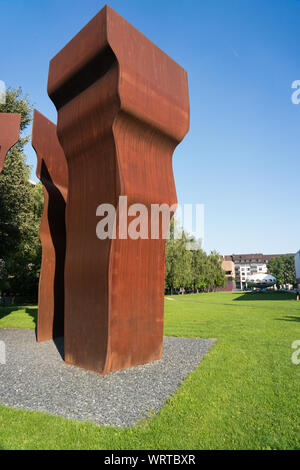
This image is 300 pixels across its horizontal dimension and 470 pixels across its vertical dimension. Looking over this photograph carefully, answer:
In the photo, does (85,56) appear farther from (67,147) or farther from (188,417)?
(188,417)

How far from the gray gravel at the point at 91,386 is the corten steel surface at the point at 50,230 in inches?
89.0

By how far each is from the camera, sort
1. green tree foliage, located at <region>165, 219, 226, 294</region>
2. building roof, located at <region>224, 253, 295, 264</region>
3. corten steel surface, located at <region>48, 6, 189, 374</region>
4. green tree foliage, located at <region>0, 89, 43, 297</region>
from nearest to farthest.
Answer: corten steel surface, located at <region>48, 6, 189, 374</region>
green tree foliage, located at <region>0, 89, 43, 297</region>
green tree foliage, located at <region>165, 219, 226, 294</region>
building roof, located at <region>224, 253, 295, 264</region>

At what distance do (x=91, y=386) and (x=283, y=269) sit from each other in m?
107

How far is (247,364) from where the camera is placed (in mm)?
7125

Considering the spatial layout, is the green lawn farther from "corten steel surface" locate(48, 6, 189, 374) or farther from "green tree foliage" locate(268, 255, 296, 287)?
"green tree foliage" locate(268, 255, 296, 287)

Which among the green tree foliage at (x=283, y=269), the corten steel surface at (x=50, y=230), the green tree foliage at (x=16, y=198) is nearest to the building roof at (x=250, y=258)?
the green tree foliage at (x=283, y=269)

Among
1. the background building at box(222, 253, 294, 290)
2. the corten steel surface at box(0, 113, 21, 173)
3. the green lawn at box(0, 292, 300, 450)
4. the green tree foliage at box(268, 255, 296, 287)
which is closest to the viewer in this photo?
the green lawn at box(0, 292, 300, 450)

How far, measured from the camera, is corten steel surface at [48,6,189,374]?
22.4ft

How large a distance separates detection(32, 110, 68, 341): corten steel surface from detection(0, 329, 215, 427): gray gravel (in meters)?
2.26
